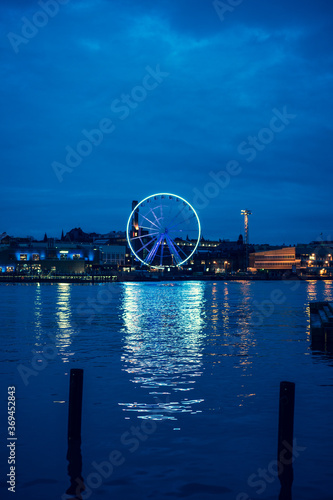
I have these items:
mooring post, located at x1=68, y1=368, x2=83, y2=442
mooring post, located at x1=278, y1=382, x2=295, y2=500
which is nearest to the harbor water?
mooring post, located at x1=278, y1=382, x2=295, y2=500

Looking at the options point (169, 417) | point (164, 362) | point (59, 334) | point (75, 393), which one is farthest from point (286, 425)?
point (59, 334)

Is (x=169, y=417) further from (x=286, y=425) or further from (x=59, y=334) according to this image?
(x=59, y=334)

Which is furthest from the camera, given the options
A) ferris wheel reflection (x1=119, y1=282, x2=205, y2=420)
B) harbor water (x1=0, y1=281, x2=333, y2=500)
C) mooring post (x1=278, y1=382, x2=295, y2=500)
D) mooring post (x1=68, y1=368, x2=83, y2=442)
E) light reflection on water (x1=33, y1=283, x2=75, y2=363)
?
light reflection on water (x1=33, y1=283, x2=75, y2=363)

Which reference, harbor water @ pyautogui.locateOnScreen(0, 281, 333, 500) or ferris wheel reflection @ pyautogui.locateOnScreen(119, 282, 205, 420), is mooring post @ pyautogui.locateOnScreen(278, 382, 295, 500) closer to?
harbor water @ pyautogui.locateOnScreen(0, 281, 333, 500)

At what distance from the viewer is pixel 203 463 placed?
42.9ft

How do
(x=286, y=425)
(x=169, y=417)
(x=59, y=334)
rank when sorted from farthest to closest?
(x=59, y=334), (x=169, y=417), (x=286, y=425)

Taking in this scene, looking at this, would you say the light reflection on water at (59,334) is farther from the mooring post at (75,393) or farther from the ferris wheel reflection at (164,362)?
the mooring post at (75,393)

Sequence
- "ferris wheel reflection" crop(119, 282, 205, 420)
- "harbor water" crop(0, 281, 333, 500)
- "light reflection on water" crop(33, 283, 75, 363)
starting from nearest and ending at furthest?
"harbor water" crop(0, 281, 333, 500)
"ferris wheel reflection" crop(119, 282, 205, 420)
"light reflection on water" crop(33, 283, 75, 363)

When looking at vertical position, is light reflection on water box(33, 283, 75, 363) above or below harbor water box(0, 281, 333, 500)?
above

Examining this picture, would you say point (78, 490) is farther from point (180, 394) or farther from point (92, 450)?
point (180, 394)

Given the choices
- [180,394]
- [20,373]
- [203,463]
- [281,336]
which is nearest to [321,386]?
[180,394]

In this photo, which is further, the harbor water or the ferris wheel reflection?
the ferris wheel reflection

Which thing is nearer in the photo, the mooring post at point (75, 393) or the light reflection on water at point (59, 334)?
the mooring post at point (75, 393)

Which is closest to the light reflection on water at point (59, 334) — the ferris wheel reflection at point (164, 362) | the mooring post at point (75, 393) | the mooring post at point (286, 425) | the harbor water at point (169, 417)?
the harbor water at point (169, 417)
